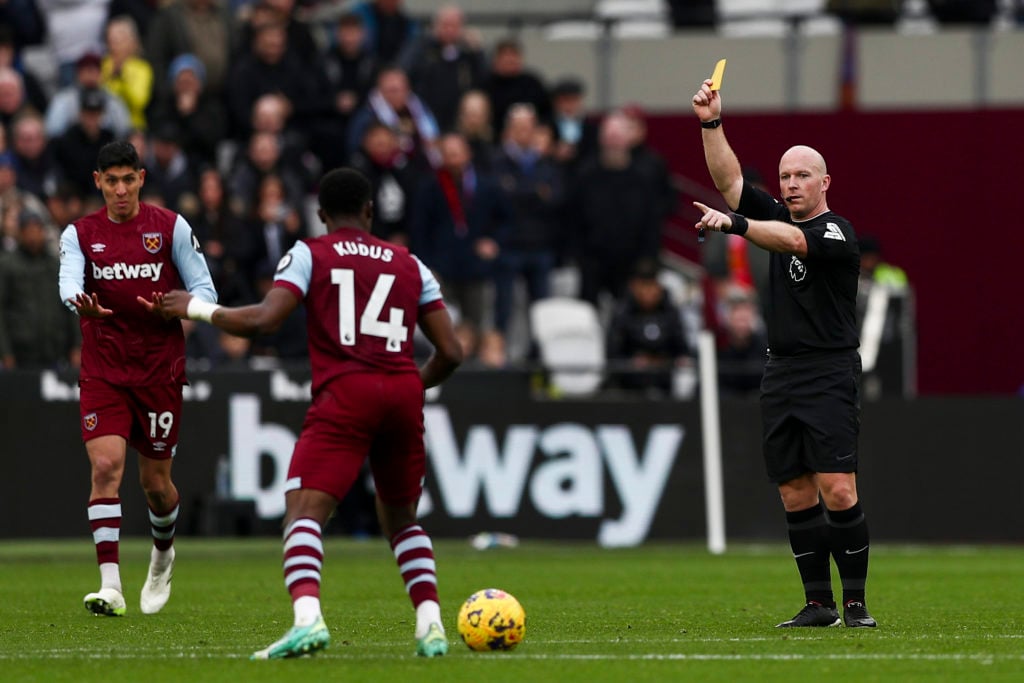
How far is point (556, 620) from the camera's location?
11.1 m

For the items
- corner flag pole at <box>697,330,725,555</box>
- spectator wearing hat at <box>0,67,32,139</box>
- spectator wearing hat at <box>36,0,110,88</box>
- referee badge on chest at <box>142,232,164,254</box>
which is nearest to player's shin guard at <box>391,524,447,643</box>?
referee badge on chest at <box>142,232,164,254</box>

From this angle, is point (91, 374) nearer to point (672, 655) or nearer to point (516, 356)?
point (672, 655)

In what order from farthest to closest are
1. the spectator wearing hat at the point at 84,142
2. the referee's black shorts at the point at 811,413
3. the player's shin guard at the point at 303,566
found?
the spectator wearing hat at the point at 84,142
the referee's black shorts at the point at 811,413
the player's shin guard at the point at 303,566

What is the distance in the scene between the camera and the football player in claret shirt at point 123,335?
11.6 m

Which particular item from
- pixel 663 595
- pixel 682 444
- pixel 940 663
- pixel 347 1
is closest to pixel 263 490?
pixel 682 444

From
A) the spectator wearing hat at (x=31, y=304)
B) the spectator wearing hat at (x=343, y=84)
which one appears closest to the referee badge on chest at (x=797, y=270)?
the spectator wearing hat at (x=31, y=304)

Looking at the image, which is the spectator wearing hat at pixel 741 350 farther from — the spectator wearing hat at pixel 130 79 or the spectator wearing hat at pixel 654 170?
the spectator wearing hat at pixel 130 79

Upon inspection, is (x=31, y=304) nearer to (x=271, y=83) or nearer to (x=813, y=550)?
(x=271, y=83)

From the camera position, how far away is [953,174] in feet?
80.3

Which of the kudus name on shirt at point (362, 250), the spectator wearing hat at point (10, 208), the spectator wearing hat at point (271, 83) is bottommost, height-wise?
the kudus name on shirt at point (362, 250)

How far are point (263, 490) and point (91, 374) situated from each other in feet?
22.9

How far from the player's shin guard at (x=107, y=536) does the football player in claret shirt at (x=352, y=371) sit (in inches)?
118

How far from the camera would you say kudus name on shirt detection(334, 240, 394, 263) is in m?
8.80

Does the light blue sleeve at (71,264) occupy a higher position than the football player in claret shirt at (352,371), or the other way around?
the light blue sleeve at (71,264)
